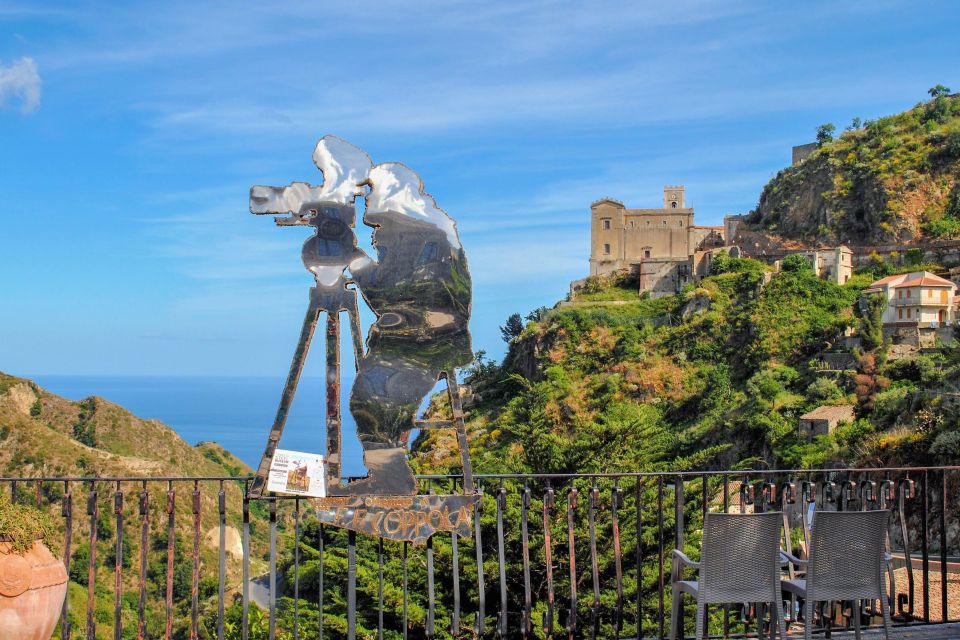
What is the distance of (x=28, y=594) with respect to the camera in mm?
4367

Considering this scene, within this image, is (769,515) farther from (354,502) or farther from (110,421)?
(110,421)

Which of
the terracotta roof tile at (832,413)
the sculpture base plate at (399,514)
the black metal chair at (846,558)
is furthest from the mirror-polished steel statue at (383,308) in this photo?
the terracotta roof tile at (832,413)

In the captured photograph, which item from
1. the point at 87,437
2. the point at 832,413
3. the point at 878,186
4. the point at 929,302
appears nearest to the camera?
the point at 832,413

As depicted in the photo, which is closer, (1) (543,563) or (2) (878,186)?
(1) (543,563)

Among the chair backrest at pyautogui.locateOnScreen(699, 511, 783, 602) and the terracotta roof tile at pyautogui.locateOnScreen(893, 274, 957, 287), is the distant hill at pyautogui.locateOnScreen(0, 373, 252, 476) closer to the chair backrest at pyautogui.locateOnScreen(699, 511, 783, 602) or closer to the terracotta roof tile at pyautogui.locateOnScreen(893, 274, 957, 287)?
the terracotta roof tile at pyautogui.locateOnScreen(893, 274, 957, 287)

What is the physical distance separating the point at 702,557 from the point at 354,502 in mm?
1785

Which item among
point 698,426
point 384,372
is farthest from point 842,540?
point 698,426

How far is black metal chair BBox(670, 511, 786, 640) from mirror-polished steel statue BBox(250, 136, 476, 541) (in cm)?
131

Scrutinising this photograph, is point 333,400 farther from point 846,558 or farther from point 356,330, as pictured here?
point 846,558

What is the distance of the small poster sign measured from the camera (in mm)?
4543

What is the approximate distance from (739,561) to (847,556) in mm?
580

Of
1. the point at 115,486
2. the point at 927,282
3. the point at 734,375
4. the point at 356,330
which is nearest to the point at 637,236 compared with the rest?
the point at 734,375

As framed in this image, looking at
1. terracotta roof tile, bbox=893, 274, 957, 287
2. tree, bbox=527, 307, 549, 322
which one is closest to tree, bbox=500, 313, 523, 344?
tree, bbox=527, 307, 549, 322

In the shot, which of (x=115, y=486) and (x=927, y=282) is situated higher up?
(x=927, y=282)
